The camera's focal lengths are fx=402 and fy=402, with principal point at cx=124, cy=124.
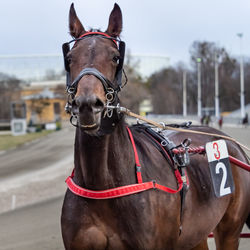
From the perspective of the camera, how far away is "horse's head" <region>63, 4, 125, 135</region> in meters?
2.27

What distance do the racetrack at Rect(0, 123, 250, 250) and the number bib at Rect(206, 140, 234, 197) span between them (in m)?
2.50

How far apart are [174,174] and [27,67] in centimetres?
9724

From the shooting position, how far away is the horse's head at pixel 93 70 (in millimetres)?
2273

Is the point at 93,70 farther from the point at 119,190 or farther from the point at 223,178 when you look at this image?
the point at 223,178

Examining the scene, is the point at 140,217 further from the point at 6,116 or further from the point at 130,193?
the point at 6,116

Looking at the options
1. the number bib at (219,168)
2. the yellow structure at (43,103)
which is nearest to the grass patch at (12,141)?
the yellow structure at (43,103)

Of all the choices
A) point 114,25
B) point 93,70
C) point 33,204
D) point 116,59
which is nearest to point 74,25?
point 114,25

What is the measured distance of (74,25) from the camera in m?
2.86

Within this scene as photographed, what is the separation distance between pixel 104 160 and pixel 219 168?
1.42 m

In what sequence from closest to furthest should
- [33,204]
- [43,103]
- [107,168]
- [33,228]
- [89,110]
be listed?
1. [89,110]
2. [107,168]
3. [33,228]
4. [33,204]
5. [43,103]

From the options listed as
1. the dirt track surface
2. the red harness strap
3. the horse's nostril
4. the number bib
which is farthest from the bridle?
the dirt track surface

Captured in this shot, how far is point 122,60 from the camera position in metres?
2.70

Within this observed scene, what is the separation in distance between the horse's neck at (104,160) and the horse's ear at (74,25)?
696 millimetres

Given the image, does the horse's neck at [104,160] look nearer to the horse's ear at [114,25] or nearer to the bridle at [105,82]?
the bridle at [105,82]
